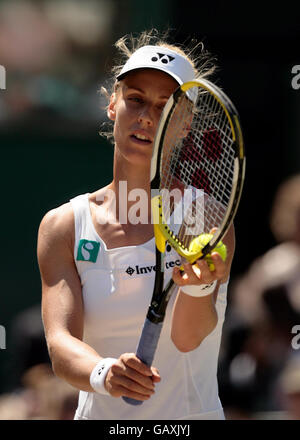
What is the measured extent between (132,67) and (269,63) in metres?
3.62

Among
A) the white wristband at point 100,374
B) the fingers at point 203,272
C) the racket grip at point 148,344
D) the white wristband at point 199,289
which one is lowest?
the white wristband at point 100,374

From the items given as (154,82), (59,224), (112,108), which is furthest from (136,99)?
(59,224)

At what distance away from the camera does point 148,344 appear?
2264mm

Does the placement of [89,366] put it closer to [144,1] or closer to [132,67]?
[132,67]

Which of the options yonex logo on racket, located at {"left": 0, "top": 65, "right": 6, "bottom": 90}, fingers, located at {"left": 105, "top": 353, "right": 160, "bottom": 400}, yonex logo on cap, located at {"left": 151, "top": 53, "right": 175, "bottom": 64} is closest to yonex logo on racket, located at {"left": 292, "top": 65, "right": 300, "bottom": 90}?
yonex logo on racket, located at {"left": 0, "top": 65, "right": 6, "bottom": 90}

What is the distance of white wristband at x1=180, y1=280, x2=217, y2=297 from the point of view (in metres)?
2.37

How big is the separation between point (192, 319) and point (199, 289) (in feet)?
0.36

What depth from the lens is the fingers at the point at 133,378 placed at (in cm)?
220

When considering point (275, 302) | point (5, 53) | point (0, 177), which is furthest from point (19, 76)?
point (275, 302)

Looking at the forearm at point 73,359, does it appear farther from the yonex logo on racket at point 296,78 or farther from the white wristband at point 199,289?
the yonex logo on racket at point 296,78

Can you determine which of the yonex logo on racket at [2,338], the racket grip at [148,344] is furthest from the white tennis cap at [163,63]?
the yonex logo on racket at [2,338]

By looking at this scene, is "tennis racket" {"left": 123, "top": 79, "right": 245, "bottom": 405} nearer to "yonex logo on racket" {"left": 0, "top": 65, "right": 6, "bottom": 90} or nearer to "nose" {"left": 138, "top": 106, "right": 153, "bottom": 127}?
"nose" {"left": 138, "top": 106, "right": 153, "bottom": 127}

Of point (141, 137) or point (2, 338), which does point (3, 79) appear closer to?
point (2, 338)

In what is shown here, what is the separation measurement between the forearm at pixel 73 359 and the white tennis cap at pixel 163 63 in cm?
79
